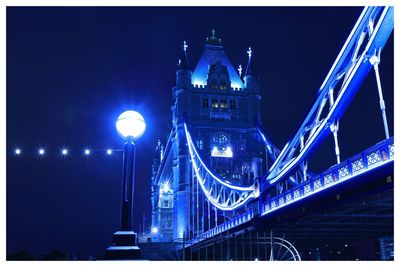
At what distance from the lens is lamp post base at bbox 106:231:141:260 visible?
24.2 feet

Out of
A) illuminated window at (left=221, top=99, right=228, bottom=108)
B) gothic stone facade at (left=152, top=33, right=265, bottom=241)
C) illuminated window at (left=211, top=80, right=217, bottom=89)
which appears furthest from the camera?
illuminated window at (left=211, top=80, right=217, bottom=89)

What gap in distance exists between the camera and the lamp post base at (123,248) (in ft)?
24.2

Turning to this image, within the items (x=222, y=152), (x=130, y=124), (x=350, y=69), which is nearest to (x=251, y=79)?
(x=222, y=152)

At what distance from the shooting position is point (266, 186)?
2612 cm

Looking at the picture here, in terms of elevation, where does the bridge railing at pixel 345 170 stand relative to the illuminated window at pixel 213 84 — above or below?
below

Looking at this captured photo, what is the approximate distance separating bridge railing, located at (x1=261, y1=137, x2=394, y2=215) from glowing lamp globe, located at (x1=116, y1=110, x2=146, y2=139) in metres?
7.54

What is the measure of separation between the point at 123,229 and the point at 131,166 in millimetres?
999

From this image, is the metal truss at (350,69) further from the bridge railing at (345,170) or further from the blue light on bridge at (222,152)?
the blue light on bridge at (222,152)

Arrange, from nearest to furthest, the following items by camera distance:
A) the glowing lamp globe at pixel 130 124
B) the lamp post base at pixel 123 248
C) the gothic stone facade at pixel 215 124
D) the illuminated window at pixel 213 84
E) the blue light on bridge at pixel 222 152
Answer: the lamp post base at pixel 123 248
the glowing lamp globe at pixel 130 124
the gothic stone facade at pixel 215 124
the blue light on bridge at pixel 222 152
the illuminated window at pixel 213 84

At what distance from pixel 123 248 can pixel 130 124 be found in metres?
1.98

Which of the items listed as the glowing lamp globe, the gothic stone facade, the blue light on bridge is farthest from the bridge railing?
the blue light on bridge

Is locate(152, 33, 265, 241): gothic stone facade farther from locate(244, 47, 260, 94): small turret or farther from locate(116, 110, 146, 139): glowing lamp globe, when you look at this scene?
locate(116, 110, 146, 139): glowing lamp globe

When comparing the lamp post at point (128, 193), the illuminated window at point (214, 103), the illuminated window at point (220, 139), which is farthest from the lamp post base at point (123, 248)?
the illuminated window at point (214, 103)
